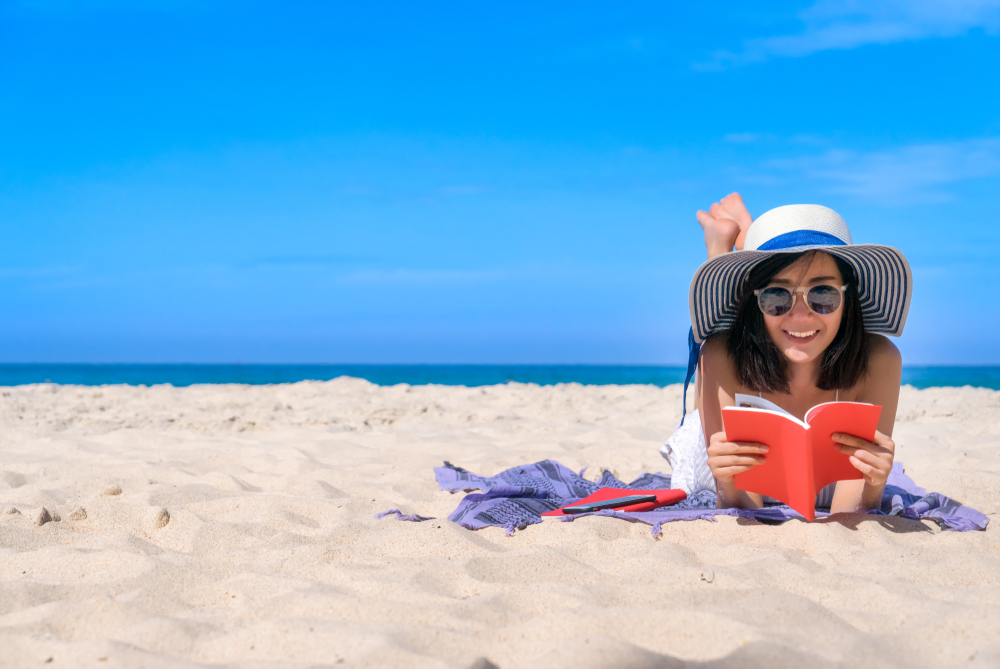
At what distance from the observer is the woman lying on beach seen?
2.49 m

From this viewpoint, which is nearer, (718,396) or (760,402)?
(760,402)

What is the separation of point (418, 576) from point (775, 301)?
158 centimetres

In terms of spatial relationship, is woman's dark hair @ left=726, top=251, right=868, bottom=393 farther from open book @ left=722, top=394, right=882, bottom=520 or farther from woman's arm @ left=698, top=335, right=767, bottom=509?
open book @ left=722, top=394, right=882, bottom=520

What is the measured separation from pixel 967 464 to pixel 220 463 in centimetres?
425

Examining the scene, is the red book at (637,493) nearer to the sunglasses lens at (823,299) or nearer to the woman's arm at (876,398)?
the woman's arm at (876,398)

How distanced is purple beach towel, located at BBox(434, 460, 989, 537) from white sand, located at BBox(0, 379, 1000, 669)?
0.28 feet

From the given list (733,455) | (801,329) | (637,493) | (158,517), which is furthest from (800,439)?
(158,517)

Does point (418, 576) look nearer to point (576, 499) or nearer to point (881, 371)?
point (576, 499)

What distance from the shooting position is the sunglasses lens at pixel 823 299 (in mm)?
2510

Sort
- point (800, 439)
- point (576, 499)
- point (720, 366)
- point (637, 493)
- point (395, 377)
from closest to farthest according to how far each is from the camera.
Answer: point (800, 439) < point (720, 366) < point (637, 493) < point (576, 499) < point (395, 377)

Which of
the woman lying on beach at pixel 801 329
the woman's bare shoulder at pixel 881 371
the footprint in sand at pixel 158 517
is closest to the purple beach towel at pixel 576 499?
the woman lying on beach at pixel 801 329

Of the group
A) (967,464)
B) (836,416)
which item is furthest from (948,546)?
(967,464)

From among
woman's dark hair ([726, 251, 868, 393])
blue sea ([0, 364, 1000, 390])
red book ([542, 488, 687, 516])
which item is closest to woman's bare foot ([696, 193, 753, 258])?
woman's dark hair ([726, 251, 868, 393])

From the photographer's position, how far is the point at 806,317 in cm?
255
